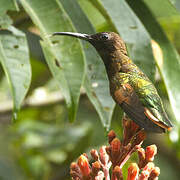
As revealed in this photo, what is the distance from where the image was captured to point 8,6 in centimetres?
240

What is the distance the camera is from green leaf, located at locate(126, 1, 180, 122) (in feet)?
8.55

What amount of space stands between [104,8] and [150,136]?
119 inches

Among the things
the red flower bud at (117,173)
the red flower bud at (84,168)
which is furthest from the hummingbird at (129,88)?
the red flower bud at (84,168)

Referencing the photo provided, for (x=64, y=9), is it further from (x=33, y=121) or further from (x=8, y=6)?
(x=33, y=121)

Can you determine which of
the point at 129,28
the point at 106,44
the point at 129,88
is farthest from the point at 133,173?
the point at 129,28

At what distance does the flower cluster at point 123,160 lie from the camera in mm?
2064

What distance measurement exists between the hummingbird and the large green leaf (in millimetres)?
144

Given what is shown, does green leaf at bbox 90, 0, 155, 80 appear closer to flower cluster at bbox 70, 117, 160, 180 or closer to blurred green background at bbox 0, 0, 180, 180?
blurred green background at bbox 0, 0, 180, 180

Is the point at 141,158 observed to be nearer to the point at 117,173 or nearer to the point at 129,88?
the point at 117,173

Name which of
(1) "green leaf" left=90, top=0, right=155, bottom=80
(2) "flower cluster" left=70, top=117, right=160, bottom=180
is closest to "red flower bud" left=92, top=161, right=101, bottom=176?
(2) "flower cluster" left=70, top=117, right=160, bottom=180

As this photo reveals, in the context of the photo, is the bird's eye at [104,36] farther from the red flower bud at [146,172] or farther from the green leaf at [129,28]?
the red flower bud at [146,172]

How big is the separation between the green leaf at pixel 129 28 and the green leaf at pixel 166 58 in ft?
0.53

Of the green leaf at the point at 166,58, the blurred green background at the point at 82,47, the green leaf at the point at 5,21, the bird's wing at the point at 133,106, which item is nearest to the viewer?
the bird's wing at the point at 133,106

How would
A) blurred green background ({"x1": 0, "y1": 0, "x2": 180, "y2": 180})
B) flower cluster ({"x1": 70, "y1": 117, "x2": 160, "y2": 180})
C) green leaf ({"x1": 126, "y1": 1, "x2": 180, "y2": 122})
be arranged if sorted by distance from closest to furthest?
flower cluster ({"x1": 70, "y1": 117, "x2": 160, "y2": 180}), blurred green background ({"x1": 0, "y1": 0, "x2": 180, "y2": 180}), green leaf ({"x1": 126, "y1": 1, "x2": 180, "y2": 122})
